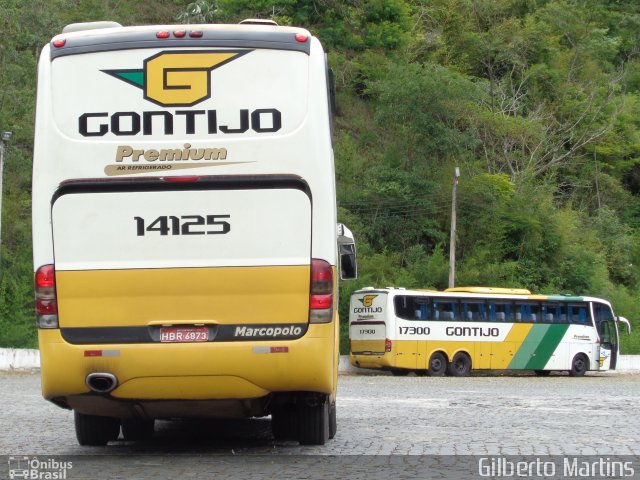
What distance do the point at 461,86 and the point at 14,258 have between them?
25.3 meters

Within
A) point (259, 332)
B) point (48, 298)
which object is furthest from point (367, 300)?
point (48, 298)

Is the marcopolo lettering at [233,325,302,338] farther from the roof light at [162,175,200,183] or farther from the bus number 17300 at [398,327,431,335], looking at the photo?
the bus number 17300 at [398,327,431,335]

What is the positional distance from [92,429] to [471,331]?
29399 mm

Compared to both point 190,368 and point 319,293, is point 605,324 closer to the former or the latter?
point 319,293

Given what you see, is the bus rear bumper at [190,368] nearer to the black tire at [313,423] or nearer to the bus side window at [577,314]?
the black tire at [313,423]

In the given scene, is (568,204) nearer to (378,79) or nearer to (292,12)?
(378,79)

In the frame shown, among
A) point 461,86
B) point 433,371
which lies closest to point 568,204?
point 461,86

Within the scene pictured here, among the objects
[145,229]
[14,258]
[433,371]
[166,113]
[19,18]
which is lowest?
[433,371]

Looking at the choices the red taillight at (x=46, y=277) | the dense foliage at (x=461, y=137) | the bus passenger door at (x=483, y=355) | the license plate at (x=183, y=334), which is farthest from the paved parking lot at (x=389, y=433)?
the dense foliage at (x=461, y=137)

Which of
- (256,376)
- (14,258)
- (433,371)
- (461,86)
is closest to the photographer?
(256,376)

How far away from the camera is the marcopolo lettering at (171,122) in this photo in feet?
32.8

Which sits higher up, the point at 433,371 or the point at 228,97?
the point at 228,97

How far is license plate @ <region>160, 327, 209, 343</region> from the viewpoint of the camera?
9867mm

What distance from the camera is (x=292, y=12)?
66312 mm
